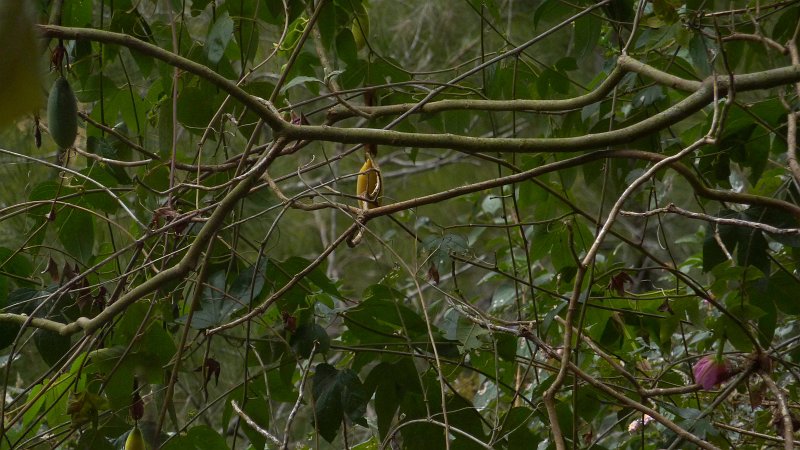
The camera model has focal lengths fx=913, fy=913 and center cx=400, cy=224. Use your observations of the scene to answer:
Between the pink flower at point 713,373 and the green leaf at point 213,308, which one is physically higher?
the green leaf at point 213,308

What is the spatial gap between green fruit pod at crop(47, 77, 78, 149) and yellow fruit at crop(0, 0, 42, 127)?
2.29 feet

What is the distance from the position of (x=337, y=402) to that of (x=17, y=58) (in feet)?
3.05

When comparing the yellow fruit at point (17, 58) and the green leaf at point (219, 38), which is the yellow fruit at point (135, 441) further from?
the yellow fruit at point (17, 58)

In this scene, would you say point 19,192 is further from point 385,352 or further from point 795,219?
point 795,219

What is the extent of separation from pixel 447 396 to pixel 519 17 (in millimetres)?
2995

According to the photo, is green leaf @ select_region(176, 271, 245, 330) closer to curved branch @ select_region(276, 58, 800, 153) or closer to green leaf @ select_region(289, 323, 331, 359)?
green leaf @ select_region(289, 323, 331, 359)

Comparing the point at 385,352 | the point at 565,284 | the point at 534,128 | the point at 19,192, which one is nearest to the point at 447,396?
the point at 385,352

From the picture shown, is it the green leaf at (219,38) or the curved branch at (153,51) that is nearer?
the curved branch at (153,51)

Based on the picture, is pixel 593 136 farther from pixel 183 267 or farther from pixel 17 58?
pixel 17 58

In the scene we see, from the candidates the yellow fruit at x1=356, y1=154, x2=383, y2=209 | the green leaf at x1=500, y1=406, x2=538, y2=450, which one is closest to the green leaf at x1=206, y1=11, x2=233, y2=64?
the yellow fruit at x1=356, y1=154, x2=383, y2=209

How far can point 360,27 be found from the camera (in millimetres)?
1388

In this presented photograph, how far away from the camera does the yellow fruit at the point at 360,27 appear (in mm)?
1393

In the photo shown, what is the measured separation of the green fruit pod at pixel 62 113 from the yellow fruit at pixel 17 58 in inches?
27.5

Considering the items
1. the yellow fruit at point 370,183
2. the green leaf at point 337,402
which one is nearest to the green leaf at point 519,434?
the green leaf at point 337,402
